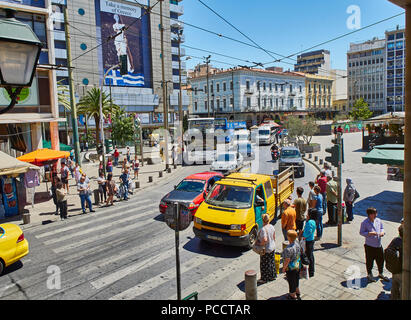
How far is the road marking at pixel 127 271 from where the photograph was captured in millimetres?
7492

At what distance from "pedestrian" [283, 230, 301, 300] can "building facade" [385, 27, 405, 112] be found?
108 m

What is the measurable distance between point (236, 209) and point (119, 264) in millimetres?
3648

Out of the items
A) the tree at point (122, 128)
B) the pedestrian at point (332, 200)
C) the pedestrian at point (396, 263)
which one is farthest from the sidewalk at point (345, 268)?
the tree at point (122, 128)

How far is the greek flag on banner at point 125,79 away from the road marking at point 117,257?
53.6 m

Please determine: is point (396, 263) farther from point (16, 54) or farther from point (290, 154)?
point (290, 154)

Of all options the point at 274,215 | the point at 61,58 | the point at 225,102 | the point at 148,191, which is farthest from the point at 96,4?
the point at 274,215

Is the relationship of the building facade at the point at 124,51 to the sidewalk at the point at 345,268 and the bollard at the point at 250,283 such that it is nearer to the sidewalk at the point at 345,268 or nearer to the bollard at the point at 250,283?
the sidewalk at the point at 345,268

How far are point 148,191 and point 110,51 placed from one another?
49052mm

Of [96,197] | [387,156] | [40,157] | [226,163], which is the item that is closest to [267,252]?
[387,156]

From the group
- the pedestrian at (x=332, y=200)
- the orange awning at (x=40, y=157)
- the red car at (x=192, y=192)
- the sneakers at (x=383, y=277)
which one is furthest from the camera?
the orange awning at (x=40, y=157)

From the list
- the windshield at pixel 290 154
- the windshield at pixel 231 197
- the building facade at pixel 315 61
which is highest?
the building facade at pixel 315 61

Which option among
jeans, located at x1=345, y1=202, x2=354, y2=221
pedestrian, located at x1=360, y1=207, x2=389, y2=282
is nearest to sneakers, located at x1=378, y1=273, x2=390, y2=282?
pedestrian, located at x1=360, y1=207, x2=389, y2=282

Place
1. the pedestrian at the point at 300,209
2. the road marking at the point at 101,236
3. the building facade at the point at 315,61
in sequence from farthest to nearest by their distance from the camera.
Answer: the building facade at the point at 315,61, the road marking at the point at 101,236, the pedestrian at the point at 300,209

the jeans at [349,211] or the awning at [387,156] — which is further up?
the awning at [387,156]
